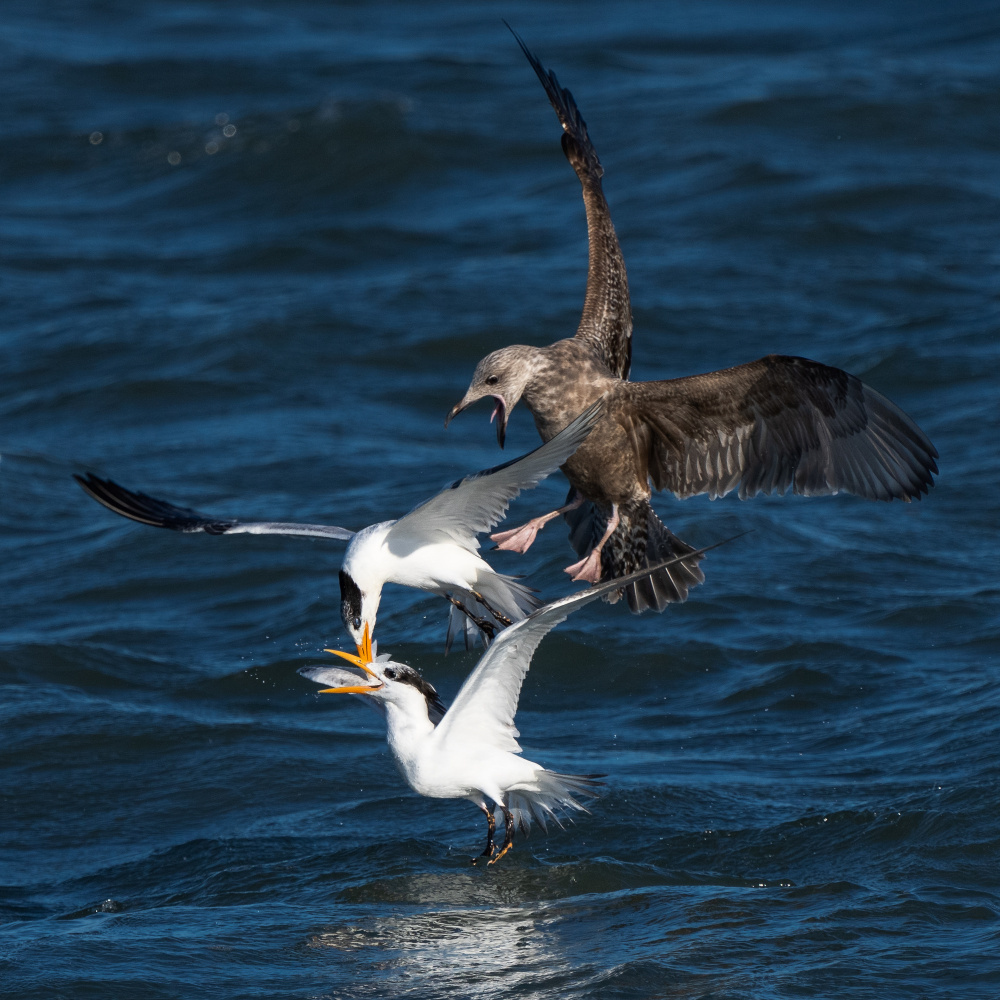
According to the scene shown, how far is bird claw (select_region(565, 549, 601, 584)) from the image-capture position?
6488mm

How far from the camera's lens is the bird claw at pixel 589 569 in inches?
255

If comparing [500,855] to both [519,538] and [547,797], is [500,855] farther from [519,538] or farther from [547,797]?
[519,538]

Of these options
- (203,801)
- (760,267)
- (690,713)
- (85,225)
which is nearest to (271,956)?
(203,801)

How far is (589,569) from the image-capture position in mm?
6535

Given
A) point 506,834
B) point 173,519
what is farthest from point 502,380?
point 506,834

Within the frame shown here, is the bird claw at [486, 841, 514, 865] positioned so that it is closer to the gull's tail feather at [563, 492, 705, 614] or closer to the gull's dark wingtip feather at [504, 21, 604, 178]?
the gull's tail feather at [563, 492, 705, 614]

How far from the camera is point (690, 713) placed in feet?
25.3

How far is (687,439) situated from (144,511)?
2.22 metres

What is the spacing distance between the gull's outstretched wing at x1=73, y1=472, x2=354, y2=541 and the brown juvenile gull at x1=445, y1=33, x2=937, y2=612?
76cm

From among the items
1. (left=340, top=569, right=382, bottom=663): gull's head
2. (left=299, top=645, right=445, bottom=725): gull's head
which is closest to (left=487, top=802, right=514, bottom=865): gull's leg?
(left=299, top=645, right=445, bottom=725): gull's head

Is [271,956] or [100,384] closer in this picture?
[271,956]

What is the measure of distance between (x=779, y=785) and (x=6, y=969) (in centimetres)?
→ 313

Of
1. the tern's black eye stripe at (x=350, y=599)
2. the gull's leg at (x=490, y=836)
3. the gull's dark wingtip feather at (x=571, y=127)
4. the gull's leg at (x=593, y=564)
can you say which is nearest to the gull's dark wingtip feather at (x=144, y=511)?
the tern's black eye stripe at (x=350, y=599)

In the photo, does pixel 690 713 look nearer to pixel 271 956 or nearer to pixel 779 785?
pixel 779 785
